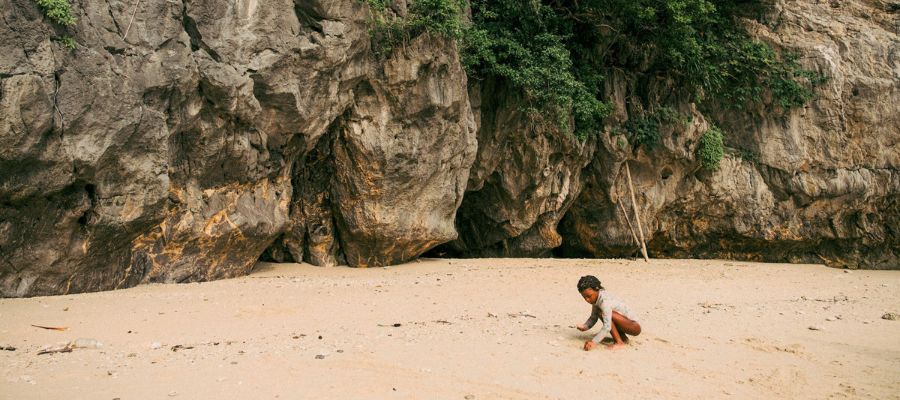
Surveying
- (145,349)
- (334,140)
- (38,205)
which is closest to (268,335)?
(145,349)

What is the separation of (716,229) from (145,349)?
1541cm

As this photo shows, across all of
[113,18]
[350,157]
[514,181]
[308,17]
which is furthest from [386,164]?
[113,18]

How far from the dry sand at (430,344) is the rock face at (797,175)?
6.99 metres

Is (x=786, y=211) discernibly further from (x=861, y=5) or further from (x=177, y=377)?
(x=177, y=377)

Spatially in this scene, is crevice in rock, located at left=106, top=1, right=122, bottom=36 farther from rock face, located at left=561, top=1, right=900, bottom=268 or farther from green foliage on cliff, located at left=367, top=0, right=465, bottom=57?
rock face, located at left=561, top=1, right=900, bottom=268

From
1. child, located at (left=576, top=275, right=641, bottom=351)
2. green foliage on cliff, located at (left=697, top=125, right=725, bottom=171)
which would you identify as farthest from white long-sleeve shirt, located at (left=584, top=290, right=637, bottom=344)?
green foliage on cliff, located at (left=697, top=125, right=725, bottom=171)

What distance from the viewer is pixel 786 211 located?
16.4 m

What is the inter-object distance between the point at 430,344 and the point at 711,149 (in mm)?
12689

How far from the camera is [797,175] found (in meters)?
16.2

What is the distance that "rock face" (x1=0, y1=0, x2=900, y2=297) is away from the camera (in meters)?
7.42

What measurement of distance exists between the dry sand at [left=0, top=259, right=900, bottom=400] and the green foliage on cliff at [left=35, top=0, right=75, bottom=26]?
10.8 feet

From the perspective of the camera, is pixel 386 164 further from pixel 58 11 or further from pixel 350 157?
pixel 58 11

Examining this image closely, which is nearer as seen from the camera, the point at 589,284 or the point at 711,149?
the point at 589,284

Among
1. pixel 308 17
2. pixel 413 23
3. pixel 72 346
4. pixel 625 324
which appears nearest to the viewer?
pixel 72 346
